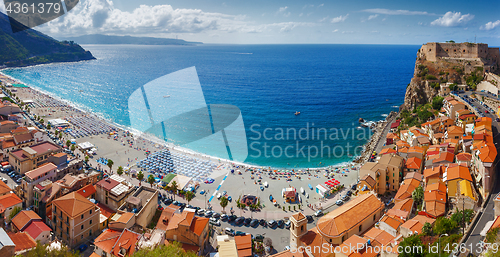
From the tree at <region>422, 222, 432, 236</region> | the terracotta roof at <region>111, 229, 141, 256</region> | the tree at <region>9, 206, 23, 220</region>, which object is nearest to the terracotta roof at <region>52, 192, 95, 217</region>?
the tree at <region>9, 206, 23, 220</region>

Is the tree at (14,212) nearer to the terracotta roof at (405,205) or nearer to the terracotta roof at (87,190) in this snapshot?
the terracotta roof at (87,190)

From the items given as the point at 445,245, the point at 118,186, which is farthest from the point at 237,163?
the point at 445,245

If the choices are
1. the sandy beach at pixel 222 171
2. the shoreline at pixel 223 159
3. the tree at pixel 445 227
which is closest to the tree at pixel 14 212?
the sandy beach at pixel 222 171

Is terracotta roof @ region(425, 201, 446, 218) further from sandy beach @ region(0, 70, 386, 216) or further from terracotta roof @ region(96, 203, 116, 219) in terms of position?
terracotta roof @ region(96, 203, 116, 219)

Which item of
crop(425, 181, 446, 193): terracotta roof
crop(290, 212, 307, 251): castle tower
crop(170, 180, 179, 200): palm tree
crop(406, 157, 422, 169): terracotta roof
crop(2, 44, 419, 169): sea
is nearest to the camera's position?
crop(290, 212, 307, 251): castle tower

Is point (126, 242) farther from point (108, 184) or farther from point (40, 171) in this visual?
point (40, 171)

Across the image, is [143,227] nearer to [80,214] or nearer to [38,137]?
[80,214]

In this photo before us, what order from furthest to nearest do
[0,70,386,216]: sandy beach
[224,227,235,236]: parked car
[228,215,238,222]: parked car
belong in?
[0,70,386,216]: sandy beach
[228,215,238,222]: parked car
[224,227,235,236]: parked car

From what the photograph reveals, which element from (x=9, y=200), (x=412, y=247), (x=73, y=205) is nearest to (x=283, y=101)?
(x=73, y=205)
